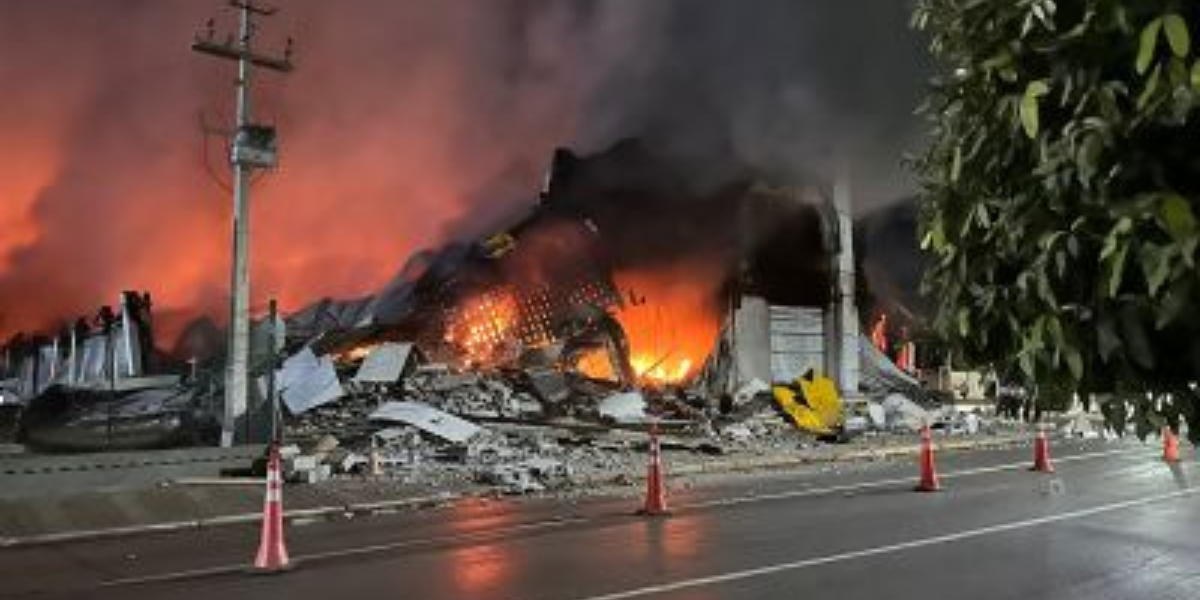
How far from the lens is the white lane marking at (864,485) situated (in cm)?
1423

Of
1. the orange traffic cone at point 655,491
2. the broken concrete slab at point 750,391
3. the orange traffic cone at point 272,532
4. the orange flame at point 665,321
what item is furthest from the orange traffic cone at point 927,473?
the orange flame at point 665,321

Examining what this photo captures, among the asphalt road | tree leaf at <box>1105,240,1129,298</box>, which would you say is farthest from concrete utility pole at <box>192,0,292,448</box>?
tree leaf at <box>1105,240,1129,298</box>

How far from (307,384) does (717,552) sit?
16.6 meters

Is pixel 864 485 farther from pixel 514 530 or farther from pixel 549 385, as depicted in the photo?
pixel 549 385

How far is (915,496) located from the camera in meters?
14.4

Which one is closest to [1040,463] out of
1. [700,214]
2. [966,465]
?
[966,465]

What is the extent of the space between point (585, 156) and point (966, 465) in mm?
16966

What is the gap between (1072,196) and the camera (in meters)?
2.80

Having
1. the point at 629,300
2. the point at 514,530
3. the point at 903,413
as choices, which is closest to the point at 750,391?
the point at 903,413

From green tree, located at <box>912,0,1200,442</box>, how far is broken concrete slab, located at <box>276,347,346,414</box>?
22249 mm

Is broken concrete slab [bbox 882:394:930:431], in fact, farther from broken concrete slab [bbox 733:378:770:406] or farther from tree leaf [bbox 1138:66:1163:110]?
tree leaf [bbox 1138:66:1163:110]

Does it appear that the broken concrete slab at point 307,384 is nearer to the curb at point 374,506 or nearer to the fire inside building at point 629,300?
the fire inside building at point 629,300

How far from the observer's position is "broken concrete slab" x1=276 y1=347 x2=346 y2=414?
976 inches

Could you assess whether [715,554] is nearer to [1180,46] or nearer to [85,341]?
[1180,46]
